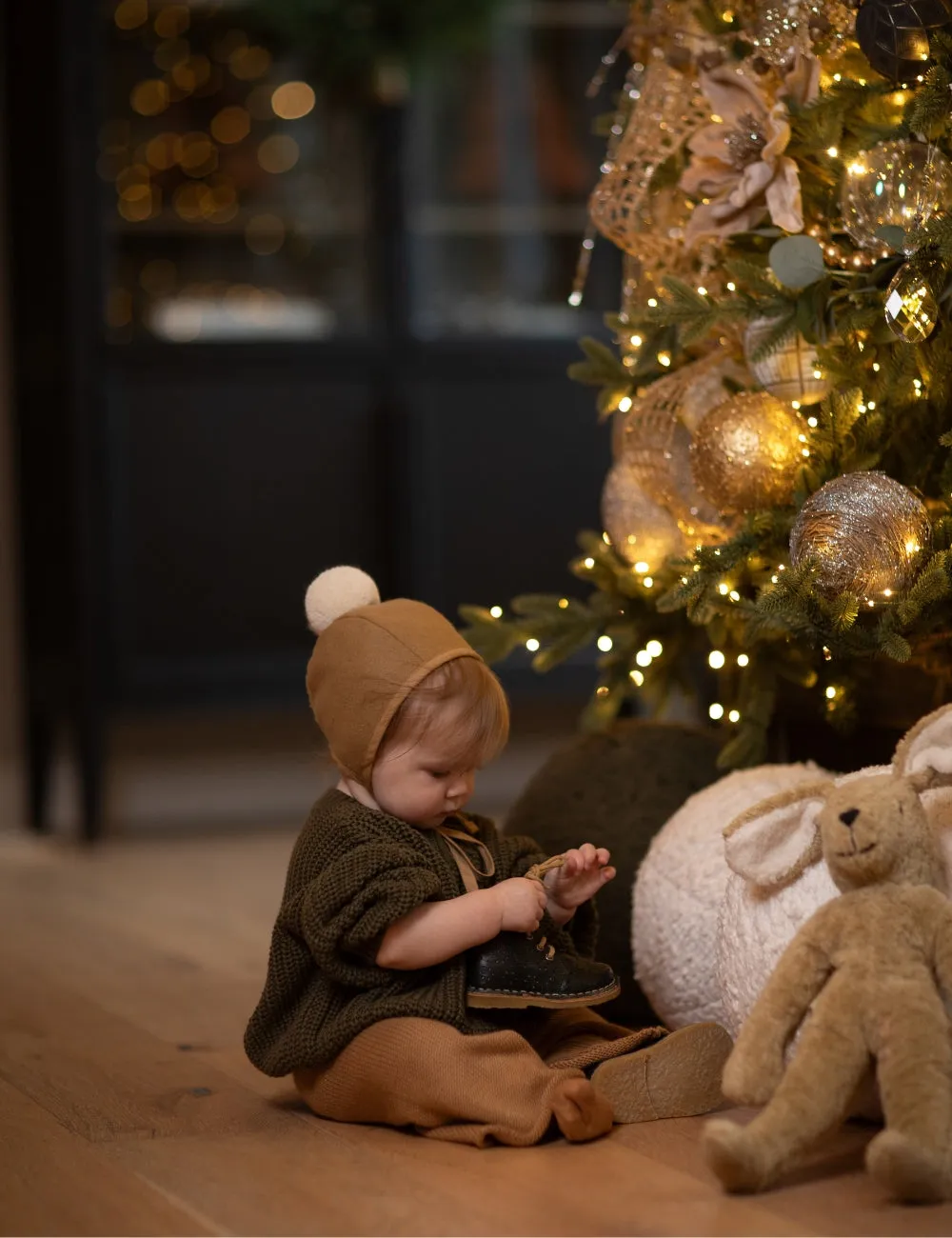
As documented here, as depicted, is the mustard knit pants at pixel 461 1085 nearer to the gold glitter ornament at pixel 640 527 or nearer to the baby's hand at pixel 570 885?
the baby's hand at pixel 570 885

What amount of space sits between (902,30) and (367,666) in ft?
2.26

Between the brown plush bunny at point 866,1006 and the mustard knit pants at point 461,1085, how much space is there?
0.17 meters

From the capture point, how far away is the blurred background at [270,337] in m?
3.05

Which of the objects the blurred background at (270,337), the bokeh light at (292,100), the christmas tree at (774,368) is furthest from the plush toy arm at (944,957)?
the bokeh light at (292,100)

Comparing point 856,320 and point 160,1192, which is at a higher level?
point 856,320

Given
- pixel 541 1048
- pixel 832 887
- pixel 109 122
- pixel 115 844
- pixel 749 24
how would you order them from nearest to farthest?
pixel 832 887 < pixel 541 1048 < pixel 749 24 < pixel 115 844 < pixel 109 122

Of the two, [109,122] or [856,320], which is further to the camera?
[109,122]

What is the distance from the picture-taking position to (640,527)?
72.9 inches

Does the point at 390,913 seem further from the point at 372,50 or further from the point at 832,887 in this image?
the point at 372,50

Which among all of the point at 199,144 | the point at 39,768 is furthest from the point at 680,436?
the point at 199,144

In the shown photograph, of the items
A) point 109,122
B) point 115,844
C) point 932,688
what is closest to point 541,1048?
point 932,688

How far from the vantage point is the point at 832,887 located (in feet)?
4.51

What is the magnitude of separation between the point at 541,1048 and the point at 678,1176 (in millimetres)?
242

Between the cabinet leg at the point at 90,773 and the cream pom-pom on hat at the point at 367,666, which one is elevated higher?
the cream pom-pom on hat at the point at 367,666
